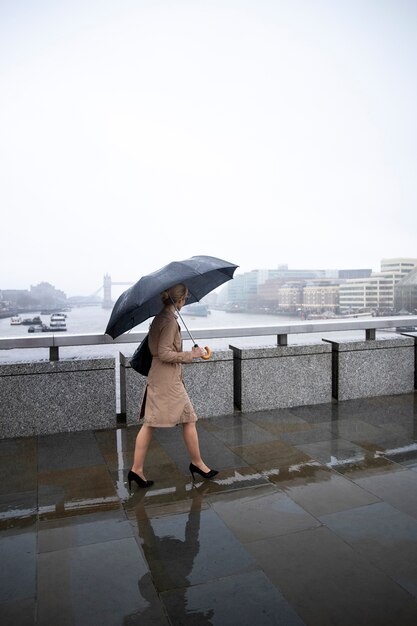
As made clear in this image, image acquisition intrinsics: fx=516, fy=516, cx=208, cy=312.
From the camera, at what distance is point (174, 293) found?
14.1 ft

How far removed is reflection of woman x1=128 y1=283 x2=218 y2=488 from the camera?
4273 millimetres

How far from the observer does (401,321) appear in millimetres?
7547

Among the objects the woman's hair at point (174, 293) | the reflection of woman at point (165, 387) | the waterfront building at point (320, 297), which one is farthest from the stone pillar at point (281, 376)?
the waterfront building at point (320, 297)

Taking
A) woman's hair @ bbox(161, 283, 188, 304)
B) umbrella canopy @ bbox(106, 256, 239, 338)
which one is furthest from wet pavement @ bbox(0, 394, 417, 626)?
woman's hair @ bbox(161, 283, 188, 304)

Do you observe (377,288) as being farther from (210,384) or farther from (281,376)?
(210,384)

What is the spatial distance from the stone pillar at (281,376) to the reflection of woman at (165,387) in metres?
2.38

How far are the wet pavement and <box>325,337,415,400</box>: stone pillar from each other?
1.63 m

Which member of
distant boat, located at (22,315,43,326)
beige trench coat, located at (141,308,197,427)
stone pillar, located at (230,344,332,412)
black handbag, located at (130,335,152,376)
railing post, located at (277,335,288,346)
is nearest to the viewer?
beige trench coat, located at (141,308,197,427)

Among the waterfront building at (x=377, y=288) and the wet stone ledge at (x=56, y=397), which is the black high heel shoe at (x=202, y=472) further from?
the waterfront building at (x=377, y=288)

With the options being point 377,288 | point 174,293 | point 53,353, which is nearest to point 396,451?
point 174,293

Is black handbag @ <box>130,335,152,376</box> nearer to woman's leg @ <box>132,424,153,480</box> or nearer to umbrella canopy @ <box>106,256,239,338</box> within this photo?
umbrella canopy @ <box>106,256,239,338</box>

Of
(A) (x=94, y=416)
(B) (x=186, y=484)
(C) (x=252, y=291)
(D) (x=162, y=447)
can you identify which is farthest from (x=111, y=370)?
(C) (x=252, y=291)

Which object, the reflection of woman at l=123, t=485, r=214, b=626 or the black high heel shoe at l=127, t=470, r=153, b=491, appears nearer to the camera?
the reflection of woman at l=123, t=485, r=214, b=626

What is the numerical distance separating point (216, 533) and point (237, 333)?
3288 millimetres
